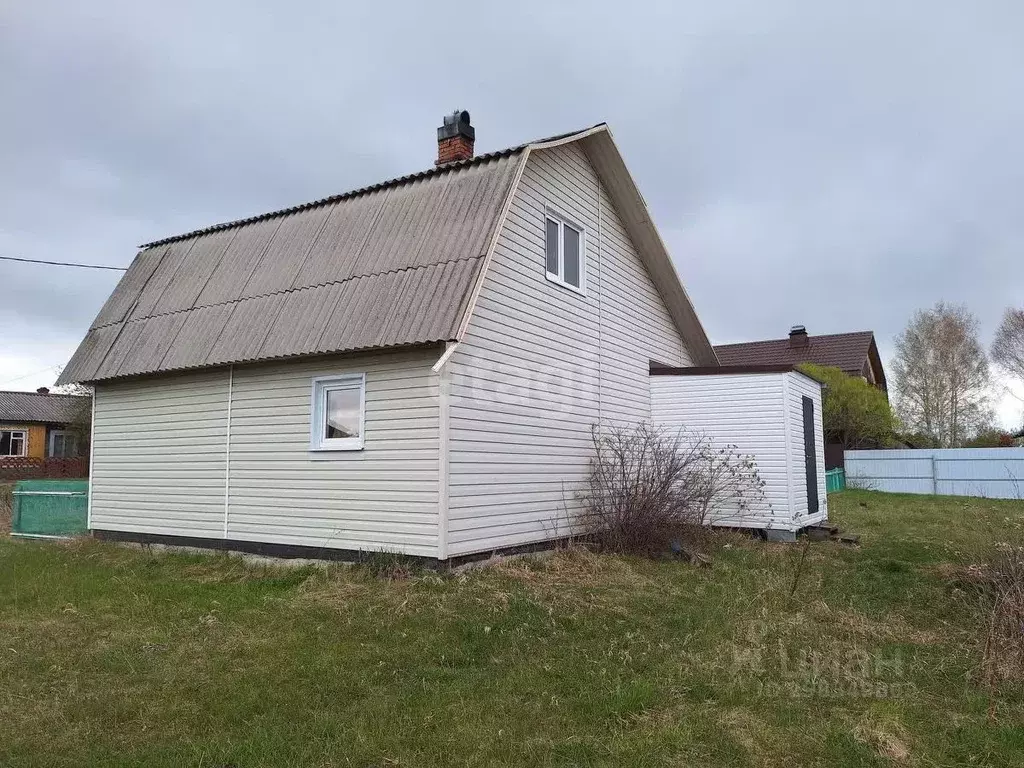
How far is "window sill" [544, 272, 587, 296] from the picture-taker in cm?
1130

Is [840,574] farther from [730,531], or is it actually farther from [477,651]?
[477,651]

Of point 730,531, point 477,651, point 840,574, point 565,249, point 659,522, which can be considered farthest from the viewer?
point 730,531

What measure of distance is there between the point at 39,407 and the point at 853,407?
43.8m

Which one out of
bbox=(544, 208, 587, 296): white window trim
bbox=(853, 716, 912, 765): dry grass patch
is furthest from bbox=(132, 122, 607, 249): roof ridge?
bbox=(853, 716, 912, 765): dry grass patch

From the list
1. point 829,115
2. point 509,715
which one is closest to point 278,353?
point 509,715

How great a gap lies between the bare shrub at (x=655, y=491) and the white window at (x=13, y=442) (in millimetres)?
40776

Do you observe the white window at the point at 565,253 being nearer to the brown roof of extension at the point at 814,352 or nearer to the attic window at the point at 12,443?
the brown roof of extension at the point at 814,352

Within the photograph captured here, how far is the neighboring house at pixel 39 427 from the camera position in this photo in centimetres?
4075

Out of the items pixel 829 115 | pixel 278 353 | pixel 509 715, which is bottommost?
pixel 509 715

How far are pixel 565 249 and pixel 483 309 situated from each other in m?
2.99

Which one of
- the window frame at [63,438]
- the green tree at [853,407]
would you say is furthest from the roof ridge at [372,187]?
the window frame at [63,438]

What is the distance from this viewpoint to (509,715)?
15.1 ft

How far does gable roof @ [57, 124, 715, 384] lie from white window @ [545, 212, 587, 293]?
133 cm

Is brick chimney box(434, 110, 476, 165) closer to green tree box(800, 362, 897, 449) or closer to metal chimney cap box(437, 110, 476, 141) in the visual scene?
metal chimney cap box(437, 110, 476, 141)
